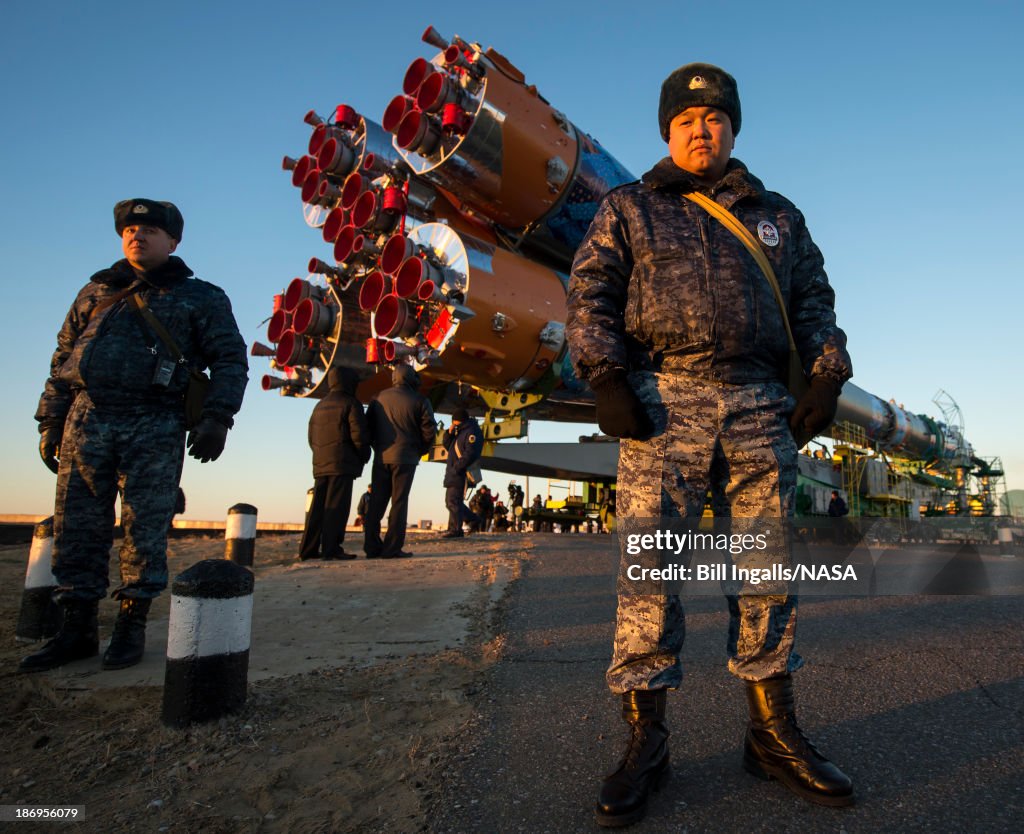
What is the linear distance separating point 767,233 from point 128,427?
2499 mm

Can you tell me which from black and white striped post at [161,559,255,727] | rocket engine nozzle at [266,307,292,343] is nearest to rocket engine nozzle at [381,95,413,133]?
rocket engine nozzle at [266,307,292,343]

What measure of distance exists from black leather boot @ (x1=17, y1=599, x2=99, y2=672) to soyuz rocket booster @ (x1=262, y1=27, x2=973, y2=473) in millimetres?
5278

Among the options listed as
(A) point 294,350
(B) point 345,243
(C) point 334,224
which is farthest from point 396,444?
(C) point 334,224

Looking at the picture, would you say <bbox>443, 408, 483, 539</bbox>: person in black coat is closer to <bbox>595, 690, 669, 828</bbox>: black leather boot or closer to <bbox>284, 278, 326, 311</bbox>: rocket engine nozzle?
<bbox>284, 278, 326, 311</bbox>: rocket engine nozzle

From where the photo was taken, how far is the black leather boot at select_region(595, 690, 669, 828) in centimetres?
129

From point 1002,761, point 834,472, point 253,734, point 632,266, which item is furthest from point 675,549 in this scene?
point 834,472

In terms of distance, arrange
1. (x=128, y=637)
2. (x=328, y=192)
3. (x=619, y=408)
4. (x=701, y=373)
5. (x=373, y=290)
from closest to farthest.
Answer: (x=619, y=408)
(x=701, y=373)
(x=128, y=637)
(x=373, y=290)
(x=328, y=192)

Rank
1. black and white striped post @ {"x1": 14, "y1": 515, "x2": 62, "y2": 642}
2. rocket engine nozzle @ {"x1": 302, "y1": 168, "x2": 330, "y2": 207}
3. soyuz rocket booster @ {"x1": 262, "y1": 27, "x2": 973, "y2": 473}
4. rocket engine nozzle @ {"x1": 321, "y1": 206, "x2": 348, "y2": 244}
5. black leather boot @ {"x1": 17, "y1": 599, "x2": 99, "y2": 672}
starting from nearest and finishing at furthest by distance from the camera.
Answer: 1. black leather boot @ {"x1": 17, "y1": 599, "x2": 99, "y2": 672}
2. black and white striped post @ {"x1": 14, "y1": 515, "x2": 62, "y2": 642}
3. soyuz rocket booster @ {"x1": 262, "y1": 27, "x2": 973, "y2": 473}
4. rocket engine nozzle @ {"x1": 321, "y1": 206, "x2": 348, "y2": 244}
5. rocket engine nozzle @ {"x1": 302, "y1": 168, "x2": 330, "y2": 207}

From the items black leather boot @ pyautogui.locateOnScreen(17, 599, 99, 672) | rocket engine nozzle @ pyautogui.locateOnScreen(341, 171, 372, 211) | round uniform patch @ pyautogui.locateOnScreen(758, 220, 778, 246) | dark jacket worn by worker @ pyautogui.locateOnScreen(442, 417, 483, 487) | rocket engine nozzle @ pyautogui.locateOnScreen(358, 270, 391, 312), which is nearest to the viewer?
round uniform patch @ pyautogui.locateOnScreen(758, 220, 778, 246)

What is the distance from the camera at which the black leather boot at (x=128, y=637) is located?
2531 millimetres

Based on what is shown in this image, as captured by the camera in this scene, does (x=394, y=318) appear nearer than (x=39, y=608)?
No

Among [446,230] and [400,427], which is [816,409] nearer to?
[400,427]

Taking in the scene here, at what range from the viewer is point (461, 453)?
28.6 ft

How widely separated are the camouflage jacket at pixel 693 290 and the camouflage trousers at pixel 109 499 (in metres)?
1.91
